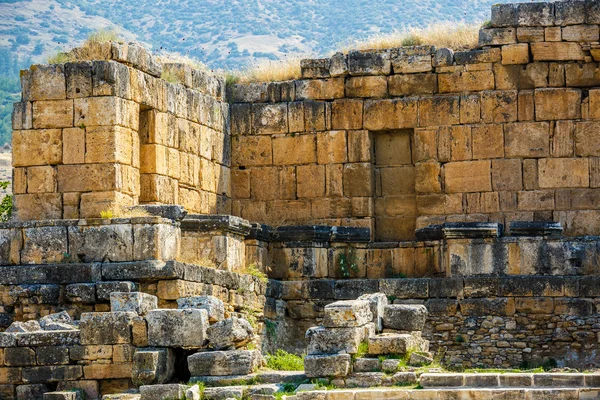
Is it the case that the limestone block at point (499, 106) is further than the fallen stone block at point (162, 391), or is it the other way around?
the limestone block at point (499, 106)

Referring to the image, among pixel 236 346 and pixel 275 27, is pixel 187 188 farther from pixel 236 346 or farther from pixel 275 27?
pixel 275 27

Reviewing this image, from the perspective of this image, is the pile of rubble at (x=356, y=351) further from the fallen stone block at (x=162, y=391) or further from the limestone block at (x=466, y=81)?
the limestone block at (x=466, y=81)

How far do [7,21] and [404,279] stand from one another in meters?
71.7

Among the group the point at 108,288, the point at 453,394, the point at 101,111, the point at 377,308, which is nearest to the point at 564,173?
the point at 377,308

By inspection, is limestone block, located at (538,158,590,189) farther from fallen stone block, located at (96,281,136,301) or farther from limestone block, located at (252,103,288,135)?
fallen stone block, located at (96,281,136,301)

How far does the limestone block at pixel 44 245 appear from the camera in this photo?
22953 mm

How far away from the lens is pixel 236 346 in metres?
19.1

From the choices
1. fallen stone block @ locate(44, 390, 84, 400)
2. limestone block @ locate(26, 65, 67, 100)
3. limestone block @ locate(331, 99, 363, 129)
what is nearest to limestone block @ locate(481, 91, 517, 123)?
limestone block @ locate(331, 99, 363, 129)

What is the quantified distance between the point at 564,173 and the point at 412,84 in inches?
139

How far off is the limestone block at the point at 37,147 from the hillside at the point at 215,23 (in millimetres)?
42990

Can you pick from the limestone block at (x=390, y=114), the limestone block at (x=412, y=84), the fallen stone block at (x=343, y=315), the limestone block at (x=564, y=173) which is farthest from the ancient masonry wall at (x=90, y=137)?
the limestone block at (x=564, y=173)

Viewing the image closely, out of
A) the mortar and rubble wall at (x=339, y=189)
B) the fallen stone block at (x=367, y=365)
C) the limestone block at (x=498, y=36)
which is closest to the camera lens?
the fallen stone block at (x=367, y=365)

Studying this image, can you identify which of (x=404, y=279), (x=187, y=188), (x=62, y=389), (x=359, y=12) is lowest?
(x=62, y=389)

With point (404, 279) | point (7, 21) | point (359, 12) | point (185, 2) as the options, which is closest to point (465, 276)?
point (404, 279)
